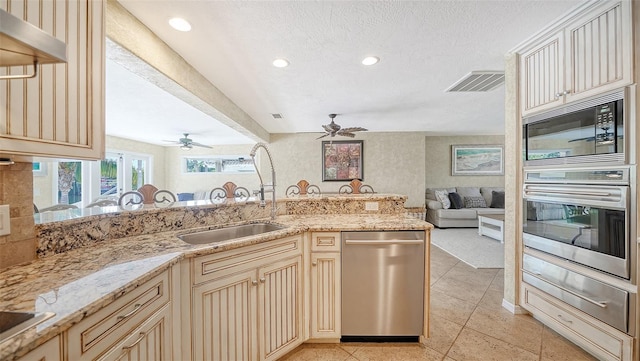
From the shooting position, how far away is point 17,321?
0.63 m

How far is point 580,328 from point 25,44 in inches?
124

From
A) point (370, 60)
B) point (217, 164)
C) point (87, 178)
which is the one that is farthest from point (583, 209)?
point (217, 164)

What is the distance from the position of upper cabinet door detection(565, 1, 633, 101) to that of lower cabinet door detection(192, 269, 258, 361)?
2.54 metres

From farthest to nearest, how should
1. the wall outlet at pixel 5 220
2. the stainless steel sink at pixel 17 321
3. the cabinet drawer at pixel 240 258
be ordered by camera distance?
the cabinet drawer at pixel 240 258, the wall outlet at pixel 5 220, the stainless steel sink at pixel 17 321

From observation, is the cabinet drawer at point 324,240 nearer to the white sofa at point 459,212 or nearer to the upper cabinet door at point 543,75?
the upper cabinet door at point 543,75

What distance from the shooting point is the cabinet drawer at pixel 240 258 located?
4.16ft

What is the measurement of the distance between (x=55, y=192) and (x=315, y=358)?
622 cm

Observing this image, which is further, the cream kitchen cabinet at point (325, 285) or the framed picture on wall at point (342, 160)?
the framed picture on wall at point (342, 160)

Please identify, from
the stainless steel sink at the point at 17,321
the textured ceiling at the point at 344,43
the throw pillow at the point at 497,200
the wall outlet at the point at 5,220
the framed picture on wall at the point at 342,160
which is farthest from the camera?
the framed picture on wall at the point at 342,160

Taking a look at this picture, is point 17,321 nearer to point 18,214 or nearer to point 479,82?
point 18,214

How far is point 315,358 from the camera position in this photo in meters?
1.75

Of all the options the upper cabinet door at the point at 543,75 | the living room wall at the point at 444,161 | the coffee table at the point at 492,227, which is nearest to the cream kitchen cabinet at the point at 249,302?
the upper cabinet door at the point at 543,75

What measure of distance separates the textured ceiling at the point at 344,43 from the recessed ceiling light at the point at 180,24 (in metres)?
0.04

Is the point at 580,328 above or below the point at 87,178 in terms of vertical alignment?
below
